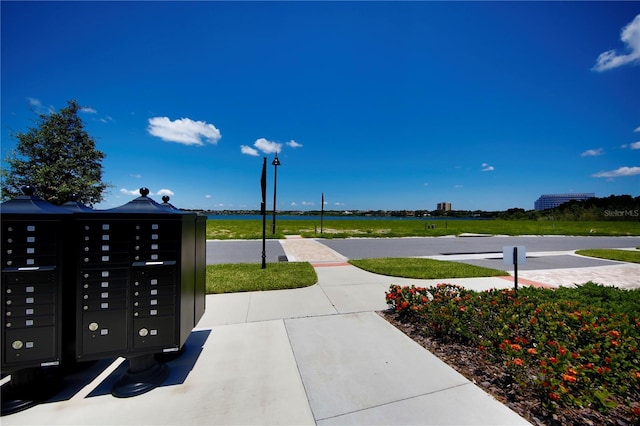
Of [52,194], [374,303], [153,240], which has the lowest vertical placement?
[374,303]

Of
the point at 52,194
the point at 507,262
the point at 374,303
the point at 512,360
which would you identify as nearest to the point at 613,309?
the point at 507,262

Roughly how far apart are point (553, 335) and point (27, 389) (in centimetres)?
618

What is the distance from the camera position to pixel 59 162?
15.1 meters

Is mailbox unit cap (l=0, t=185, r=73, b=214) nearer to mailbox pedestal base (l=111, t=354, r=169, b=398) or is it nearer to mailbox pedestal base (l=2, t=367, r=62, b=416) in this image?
mailbox pedestal base (l=2, t=367, r=62, b=416)

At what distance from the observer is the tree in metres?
14.4

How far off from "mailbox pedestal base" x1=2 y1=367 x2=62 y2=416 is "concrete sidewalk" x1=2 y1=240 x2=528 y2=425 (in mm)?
83

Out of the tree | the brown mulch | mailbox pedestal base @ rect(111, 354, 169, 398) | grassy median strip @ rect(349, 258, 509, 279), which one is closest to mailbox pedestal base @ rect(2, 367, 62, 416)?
mailbox pedestal base @ rect(111, 354, 169, 398)


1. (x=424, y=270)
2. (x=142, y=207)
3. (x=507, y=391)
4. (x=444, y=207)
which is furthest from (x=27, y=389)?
(x=444, y=207)

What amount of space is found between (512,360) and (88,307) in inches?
175

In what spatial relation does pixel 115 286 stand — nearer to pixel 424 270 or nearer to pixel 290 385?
pixel 290 385

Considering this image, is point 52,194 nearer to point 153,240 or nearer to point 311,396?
point 153,240

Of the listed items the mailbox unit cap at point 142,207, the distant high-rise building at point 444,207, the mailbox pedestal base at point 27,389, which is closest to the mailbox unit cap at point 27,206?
the mailbox unit cap at point 142,207

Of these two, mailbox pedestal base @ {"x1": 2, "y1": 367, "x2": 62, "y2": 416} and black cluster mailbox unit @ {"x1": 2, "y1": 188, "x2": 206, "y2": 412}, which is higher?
black cluster mailbox unit @ {"x1": 2, "y1": 188, "x2": 206, "y2": 412}

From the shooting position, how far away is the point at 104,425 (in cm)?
214
